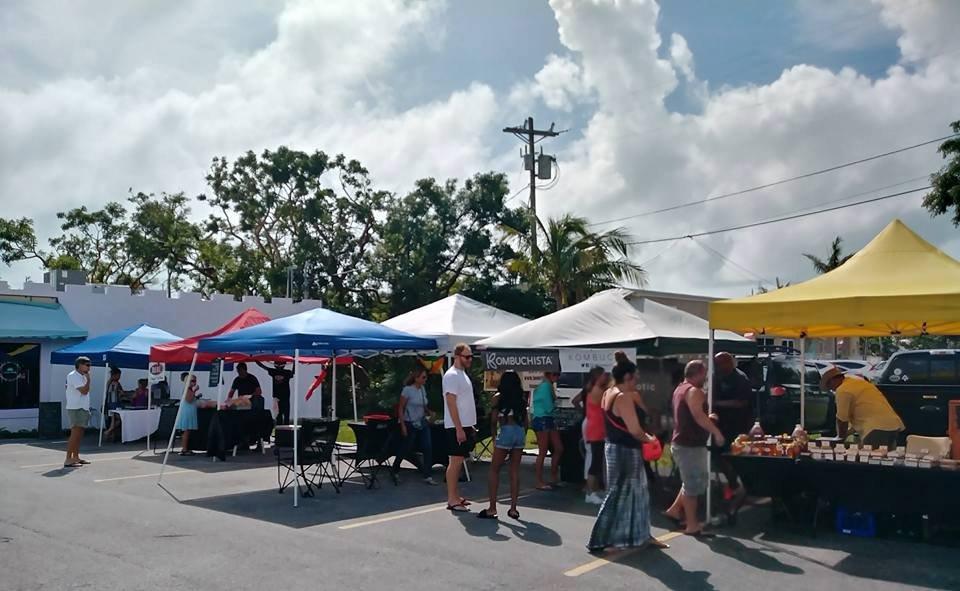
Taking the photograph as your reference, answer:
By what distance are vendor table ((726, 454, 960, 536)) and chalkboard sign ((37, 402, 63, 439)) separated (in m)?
16.4

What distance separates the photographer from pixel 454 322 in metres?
14.2

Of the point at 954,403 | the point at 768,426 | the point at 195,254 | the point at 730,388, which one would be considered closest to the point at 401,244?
the point at 195,254

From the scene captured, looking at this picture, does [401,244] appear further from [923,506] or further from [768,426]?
[923,506]

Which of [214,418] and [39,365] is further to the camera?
[39,365]

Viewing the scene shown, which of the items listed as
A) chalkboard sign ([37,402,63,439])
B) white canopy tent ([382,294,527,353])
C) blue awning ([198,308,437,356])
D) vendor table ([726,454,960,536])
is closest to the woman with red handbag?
vendor table ([726,454,960,536])

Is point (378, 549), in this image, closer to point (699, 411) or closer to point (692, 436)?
point (692, 436)

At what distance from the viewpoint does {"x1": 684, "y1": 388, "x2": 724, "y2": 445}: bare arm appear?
7.85 m

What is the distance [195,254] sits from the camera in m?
36.4

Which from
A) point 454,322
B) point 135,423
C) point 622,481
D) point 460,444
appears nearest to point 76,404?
point 135,423

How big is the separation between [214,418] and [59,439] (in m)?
6.10

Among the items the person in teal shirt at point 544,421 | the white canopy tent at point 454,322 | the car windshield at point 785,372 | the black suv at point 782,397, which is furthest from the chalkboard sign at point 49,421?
the car windshield at point 785,372

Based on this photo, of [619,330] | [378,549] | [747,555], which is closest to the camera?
[747,555]

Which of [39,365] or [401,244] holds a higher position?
[401,244]

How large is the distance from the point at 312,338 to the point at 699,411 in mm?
5197
